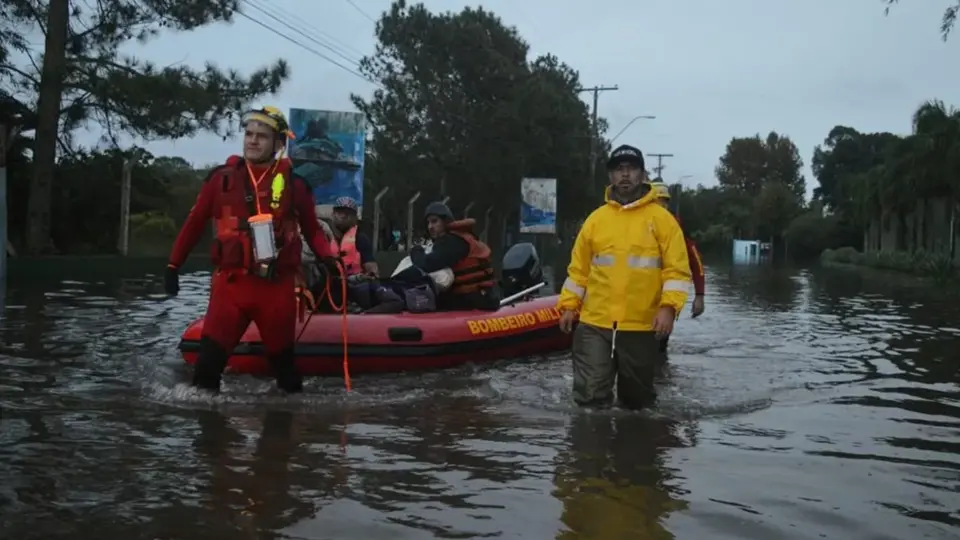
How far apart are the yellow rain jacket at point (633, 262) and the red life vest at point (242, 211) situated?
5.89ft

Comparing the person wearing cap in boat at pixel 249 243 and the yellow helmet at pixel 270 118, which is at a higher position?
the yellow helmet at pixel 270 118

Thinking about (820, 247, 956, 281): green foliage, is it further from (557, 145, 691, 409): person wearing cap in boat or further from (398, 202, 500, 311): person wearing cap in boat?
(557, 145, 691, 409): person wearing cap in boat

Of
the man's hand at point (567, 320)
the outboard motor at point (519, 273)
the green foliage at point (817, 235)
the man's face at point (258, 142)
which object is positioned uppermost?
the green foliage at point (817, 235)

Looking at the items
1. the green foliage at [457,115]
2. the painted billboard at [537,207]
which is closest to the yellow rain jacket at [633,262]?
the painted billboard at [537,207]

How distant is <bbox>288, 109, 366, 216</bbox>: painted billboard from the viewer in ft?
73.0

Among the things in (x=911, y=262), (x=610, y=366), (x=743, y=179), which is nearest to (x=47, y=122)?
(x=610, y=366)

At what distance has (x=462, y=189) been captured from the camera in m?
52.5

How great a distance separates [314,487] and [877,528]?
230 centimetres

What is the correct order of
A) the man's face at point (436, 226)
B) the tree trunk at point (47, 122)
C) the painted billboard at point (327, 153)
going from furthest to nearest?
the painted billboard at point (327, 153) → the tree trunk at point (47, 122) → the man's face at point (436, 226)

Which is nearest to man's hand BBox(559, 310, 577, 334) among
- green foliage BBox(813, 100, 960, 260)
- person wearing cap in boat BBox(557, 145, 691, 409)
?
person wearing cap in boat BBox(557, 145, 691, 409)

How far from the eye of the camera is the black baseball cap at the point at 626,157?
604 centimetres

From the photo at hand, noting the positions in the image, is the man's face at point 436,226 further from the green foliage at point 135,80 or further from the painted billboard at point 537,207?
the painted billboard at point 537,207

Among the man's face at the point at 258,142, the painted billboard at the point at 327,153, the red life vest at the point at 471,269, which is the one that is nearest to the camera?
the man's face at the point at 258,142

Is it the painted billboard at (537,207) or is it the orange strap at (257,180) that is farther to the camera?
the painted billboard at (537,207)
